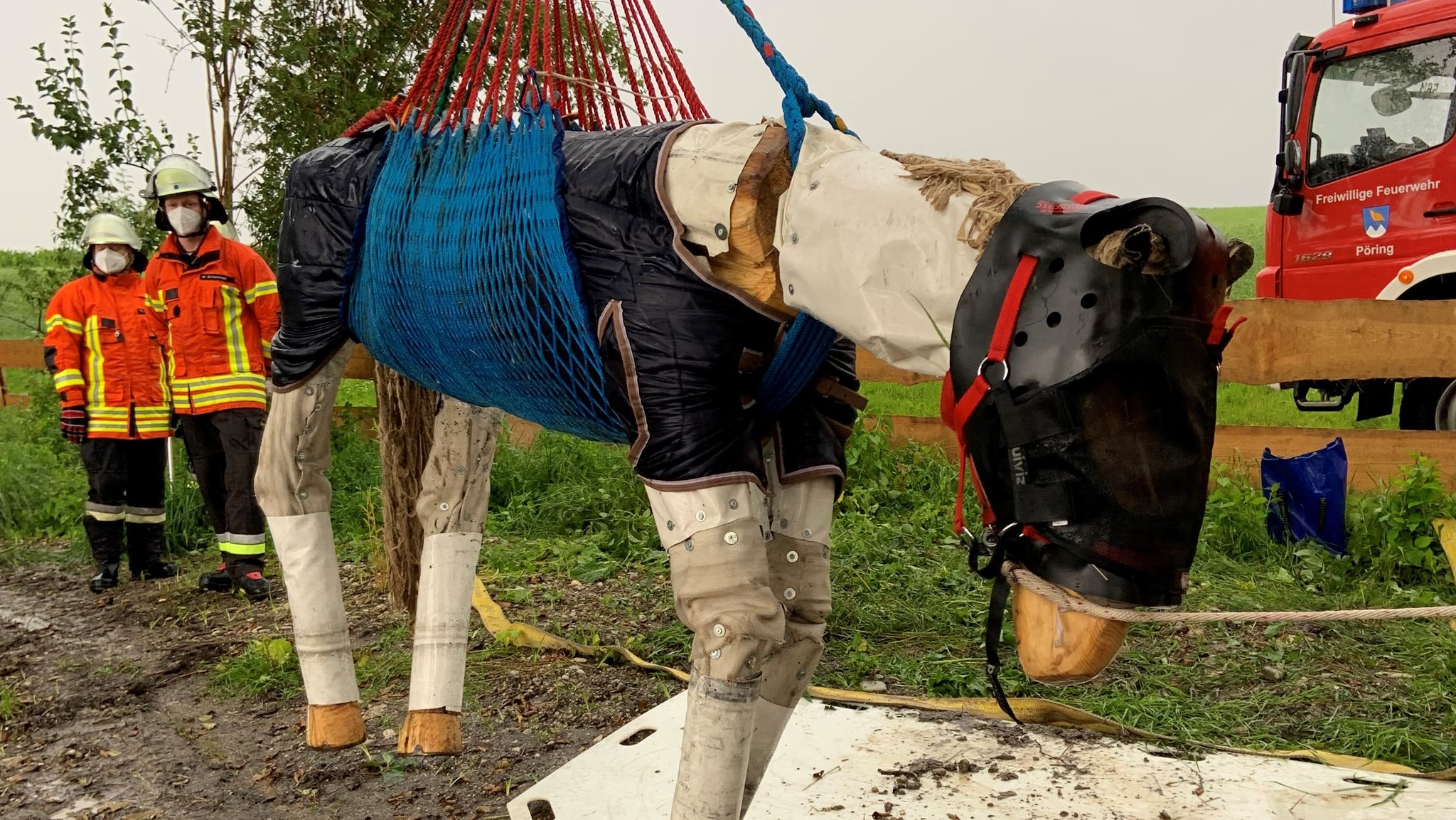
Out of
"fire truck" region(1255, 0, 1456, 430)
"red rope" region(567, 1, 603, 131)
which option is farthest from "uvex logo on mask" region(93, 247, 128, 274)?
"fire truck" region(1255, 0, 1456, 430)

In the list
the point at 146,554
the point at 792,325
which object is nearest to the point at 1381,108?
the point at 792,325

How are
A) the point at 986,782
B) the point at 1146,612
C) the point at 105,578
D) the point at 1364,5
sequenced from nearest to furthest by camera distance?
1. the point at 1146,612
2. the point at 986,782
3. the point at 105,578
4. the point at 1364,5

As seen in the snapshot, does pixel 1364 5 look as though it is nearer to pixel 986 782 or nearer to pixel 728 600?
pixel 986 782

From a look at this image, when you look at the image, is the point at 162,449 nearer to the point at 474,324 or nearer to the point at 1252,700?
the point at 474,324

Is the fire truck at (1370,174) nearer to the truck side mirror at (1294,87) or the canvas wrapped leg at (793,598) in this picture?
the truck side mirror at (1294,87)

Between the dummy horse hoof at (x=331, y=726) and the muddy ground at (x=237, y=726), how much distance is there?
0.48 m

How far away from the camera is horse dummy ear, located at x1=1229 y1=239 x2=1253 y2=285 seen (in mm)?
1396

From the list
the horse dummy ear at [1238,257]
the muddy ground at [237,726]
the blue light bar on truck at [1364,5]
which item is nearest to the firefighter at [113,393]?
the muddy ground at [237,726]

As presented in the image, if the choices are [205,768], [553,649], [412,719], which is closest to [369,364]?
[553,649]

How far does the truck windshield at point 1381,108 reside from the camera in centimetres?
627

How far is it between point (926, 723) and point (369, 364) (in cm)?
436

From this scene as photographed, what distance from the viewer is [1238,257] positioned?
1411 mm

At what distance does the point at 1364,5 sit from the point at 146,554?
7526 millimetres

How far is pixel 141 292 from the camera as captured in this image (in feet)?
18.5
